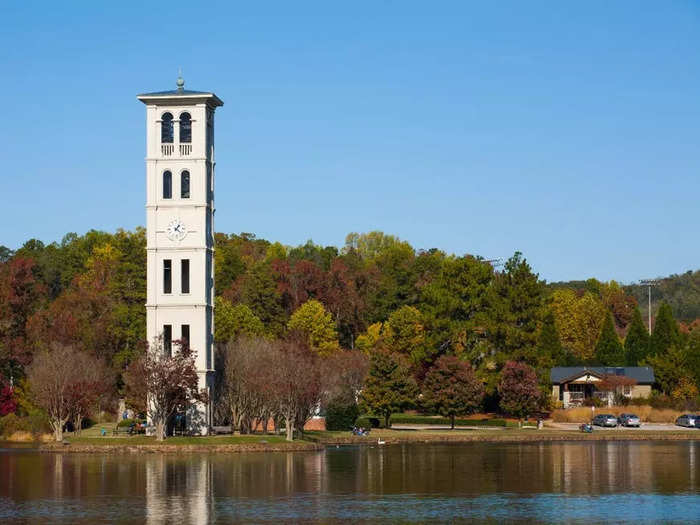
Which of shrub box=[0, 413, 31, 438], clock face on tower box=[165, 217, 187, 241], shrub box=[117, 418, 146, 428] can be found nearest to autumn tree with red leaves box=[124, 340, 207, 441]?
shrub box=[117, 418, 146, 428]

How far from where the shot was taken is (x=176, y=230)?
8012cm

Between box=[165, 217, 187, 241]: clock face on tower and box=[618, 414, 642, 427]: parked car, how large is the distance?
41004 mm

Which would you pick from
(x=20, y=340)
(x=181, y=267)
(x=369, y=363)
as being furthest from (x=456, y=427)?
(x=20, y=340)

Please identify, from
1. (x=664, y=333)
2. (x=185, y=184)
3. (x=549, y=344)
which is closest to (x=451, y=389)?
(x=549, y=344)

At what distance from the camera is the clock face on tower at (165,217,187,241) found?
80.0 m

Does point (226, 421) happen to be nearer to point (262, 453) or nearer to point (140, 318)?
point (262, 453)

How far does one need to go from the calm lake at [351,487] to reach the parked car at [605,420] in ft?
87.5

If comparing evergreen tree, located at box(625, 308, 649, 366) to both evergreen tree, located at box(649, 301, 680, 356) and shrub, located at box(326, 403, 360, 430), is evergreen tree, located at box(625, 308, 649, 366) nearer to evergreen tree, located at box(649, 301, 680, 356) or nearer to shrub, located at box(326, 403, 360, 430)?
evergreen tree, located at box(649, 301, 680, 356)

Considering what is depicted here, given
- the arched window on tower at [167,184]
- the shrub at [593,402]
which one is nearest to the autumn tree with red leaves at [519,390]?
the shrub at [593,402]

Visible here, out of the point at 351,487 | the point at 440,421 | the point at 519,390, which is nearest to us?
the point at 351,487

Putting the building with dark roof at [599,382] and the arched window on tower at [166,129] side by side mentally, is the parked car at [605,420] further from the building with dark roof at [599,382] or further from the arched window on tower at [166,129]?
the arched window on tower at [166,129]

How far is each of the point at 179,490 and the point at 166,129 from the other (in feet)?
120

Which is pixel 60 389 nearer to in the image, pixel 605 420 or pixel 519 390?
pixel 519 390

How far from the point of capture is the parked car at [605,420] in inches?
3942
